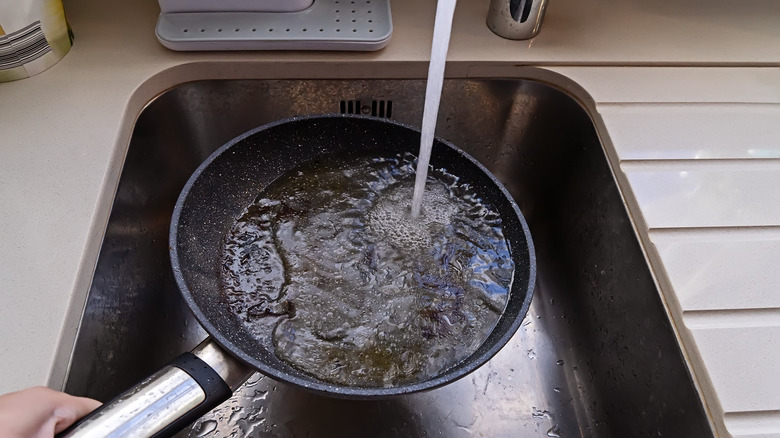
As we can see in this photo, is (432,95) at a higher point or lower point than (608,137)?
higher

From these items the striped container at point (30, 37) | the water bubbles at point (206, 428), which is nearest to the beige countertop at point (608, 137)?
the striped container at point (30, 37)

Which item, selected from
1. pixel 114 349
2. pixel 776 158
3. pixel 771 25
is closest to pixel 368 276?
pixel 114 349

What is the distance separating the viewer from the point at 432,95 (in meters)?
0.77

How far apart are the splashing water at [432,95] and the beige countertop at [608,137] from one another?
12 cm

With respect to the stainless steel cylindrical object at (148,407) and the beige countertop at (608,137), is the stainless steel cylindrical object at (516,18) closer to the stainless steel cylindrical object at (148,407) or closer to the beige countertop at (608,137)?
the beige countertop at (608,137)

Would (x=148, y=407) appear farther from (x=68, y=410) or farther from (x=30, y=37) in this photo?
(x=30, y=37)

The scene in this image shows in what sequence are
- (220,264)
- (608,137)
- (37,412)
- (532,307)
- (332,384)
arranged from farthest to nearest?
(532,307) < (608,137) < (220,264) < (332,384) < (37,412)

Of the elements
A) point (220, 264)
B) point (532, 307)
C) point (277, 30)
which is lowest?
point (532, 307)

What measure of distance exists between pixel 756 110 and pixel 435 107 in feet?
1.75

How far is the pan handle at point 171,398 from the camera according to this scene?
0.46 meters

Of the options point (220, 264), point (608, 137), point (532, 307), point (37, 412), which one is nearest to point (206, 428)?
point (220, 264)

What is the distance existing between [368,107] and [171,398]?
0.60m

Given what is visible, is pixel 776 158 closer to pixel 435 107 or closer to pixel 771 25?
pixel 771 25

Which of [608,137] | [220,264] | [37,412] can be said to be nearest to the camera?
[37,412]
